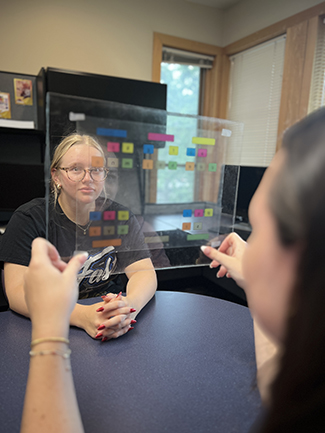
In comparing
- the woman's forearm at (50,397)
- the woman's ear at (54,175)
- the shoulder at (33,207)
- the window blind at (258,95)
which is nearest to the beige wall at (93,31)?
the window blind at (258,95)

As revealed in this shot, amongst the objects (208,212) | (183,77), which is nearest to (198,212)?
(208,212)

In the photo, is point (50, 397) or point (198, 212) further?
point (198, 212)

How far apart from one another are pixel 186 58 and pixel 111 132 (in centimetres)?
303

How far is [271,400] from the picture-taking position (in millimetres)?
399

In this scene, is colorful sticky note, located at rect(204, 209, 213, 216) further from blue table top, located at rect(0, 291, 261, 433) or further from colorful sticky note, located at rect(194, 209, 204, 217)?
blue table top, located at rect(0, 291, 261, 433)

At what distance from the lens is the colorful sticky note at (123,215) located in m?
0.86

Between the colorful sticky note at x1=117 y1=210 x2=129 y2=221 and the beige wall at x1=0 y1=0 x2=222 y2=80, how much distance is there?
2374 millimetres

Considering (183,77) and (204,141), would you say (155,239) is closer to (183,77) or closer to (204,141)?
(204,141)

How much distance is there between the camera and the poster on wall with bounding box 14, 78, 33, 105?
97.6 inches

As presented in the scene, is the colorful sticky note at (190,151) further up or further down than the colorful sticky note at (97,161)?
further up

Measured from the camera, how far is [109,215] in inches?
33.2

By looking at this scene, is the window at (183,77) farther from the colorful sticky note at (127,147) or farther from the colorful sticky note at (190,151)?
the colorful sticky note at (127,147)

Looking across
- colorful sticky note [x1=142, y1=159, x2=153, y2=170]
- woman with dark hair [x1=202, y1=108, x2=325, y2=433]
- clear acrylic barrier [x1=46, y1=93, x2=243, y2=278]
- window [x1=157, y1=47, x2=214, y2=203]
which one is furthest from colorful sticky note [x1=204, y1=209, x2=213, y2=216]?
window [x1=157, y1=47, x2=214, y2=203]

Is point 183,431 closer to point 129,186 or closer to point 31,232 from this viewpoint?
point 129,186
